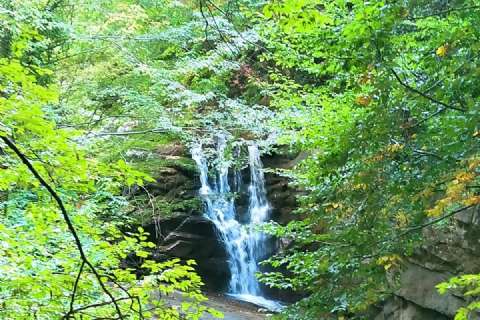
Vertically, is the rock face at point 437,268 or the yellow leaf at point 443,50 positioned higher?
the yellow leaf at point 443,50

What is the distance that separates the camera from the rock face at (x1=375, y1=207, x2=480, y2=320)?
556cm

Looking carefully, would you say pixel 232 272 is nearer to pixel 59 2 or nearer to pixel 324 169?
pixel 59 2

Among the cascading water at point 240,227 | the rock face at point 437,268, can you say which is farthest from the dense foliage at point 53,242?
the cascading water at point 240,227

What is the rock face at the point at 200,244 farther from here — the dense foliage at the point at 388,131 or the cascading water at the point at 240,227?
the dense foliage at the point at 388,131

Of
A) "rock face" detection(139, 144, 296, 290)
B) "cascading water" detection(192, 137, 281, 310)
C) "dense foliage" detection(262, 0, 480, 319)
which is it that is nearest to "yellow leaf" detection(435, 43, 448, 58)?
"dense foliage" detection(262, 0, 480, 319)

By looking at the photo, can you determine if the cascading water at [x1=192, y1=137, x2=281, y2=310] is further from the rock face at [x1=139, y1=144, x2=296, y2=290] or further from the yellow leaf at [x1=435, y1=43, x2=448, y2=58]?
the yellow leaf at [x1=435, y1=43, x2=448, y2=58]

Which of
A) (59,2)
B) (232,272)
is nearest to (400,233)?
(59,2)

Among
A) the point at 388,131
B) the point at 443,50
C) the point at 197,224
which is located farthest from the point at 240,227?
the point at 443,50

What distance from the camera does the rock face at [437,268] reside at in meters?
5.56

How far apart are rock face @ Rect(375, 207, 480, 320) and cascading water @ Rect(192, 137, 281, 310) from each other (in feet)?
21.1

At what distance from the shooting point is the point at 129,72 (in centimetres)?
841

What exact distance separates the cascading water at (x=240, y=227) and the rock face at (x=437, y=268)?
643 cm

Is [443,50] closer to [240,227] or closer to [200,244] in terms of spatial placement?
[240,227]

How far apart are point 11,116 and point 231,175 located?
1107 cm
